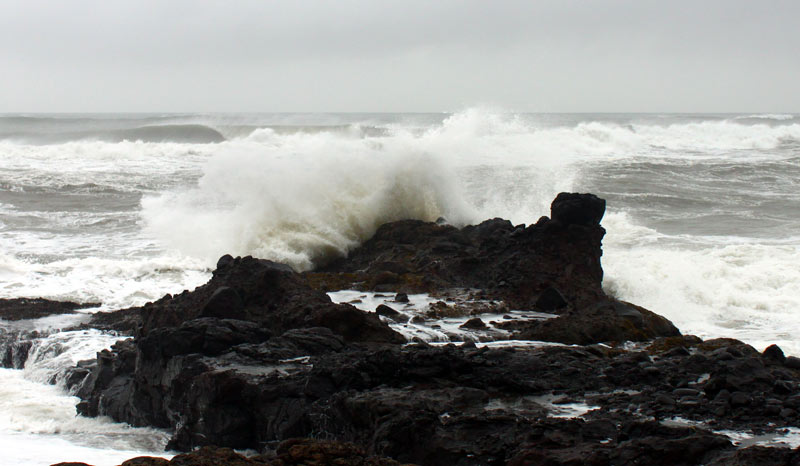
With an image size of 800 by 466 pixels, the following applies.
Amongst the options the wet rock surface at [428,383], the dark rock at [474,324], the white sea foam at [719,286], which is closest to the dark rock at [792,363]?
the wet rock surface at [428,383]

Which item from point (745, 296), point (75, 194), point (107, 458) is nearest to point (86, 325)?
point (107, 458)

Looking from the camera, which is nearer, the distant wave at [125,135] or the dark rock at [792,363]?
the dark rock at [792,363]

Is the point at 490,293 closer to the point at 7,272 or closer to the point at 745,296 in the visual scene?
the point at 745,296

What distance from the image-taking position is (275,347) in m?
8.48

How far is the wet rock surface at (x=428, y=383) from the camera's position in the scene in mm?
6021

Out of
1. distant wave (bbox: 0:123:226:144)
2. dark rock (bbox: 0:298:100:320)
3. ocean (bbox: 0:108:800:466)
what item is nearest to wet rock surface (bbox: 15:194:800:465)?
ocean (bbox: 0:108:800:466)

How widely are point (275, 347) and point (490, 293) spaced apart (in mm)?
4401

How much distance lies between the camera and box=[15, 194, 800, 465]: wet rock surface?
602cm

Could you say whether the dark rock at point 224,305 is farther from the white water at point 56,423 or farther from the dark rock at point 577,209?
the dark rock at point 577,209

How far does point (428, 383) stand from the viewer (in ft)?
24.3

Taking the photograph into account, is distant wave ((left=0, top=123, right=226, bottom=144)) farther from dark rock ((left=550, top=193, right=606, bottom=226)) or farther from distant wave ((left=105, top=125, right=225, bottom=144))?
dark rock ((left=550, top=193, right=606, bottom=226))

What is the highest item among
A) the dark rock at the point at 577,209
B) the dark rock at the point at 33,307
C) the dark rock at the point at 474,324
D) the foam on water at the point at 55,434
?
the dark rock at the point at 577,209

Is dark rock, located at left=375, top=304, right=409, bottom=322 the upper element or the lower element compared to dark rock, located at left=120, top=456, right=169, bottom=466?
lower

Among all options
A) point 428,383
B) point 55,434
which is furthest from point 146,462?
point 55,434
